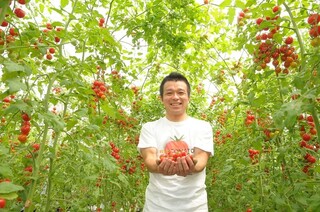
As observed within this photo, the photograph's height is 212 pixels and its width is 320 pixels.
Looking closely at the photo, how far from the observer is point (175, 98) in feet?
6.75

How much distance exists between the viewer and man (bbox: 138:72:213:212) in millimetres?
1735

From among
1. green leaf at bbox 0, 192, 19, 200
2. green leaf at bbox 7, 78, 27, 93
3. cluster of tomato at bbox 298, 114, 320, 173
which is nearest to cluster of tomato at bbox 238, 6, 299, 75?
cluster of tomato at bbox 298, 114, 320, 173

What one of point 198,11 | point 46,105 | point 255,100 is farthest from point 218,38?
point 46,105

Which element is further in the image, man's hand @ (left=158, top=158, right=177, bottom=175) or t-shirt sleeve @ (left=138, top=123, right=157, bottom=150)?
t-shirt sleeve @ (left=138, top=123, right=157, bottom=150)

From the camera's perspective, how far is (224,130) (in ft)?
11.9

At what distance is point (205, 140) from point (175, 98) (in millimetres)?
311

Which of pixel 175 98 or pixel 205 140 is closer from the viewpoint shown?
pixel 205 140

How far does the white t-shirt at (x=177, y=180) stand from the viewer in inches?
72.7

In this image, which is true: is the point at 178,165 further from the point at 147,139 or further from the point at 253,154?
the point at 253,154

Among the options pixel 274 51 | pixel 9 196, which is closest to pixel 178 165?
pixel 9 196

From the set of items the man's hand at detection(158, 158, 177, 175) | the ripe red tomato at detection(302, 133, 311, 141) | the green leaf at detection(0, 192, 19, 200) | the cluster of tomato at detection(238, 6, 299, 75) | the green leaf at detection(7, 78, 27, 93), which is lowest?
the green leaf at detection(0, 192, 19, 200)

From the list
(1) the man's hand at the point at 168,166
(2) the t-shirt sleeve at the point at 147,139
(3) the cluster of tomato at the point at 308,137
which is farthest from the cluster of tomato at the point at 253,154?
(1) the man's hand at the point at 168,166

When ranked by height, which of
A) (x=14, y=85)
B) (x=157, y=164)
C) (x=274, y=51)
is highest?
(x=274, y=51)

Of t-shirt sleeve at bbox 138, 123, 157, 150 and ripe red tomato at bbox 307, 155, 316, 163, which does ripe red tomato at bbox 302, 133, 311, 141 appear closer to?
ripe red tomato at bbox 307, 155, 316, 163
